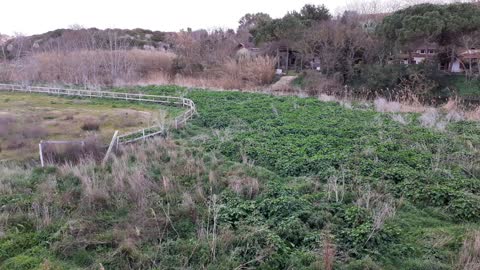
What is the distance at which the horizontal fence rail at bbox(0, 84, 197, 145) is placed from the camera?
1362 centimetres

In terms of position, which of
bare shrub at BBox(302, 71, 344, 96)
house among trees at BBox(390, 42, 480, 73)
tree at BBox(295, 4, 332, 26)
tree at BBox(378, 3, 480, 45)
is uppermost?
tree at BBox(295, 4, 332, 26)

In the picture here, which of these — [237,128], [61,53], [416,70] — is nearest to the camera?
[237,128]

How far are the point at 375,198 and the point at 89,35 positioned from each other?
137 ft

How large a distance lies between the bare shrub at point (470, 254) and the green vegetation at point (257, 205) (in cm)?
10

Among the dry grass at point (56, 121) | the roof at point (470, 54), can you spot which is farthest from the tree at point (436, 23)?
the dry grass at point (56, 121)

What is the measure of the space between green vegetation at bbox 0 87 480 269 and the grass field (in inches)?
160

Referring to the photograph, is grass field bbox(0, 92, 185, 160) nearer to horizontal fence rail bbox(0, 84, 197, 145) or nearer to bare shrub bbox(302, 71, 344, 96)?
horizontal fence rail bbox(0, 84, 197, 145)

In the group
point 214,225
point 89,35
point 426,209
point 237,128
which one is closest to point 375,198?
point 426,209

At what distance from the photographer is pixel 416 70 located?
2577 cm

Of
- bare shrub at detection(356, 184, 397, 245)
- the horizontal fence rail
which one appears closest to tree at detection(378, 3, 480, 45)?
the horizontal fence rail

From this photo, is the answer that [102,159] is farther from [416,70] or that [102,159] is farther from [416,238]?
[416,70]

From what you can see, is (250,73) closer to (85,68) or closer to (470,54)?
(85,68)

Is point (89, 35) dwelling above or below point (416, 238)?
above

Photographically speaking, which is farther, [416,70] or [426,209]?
[416,70]
